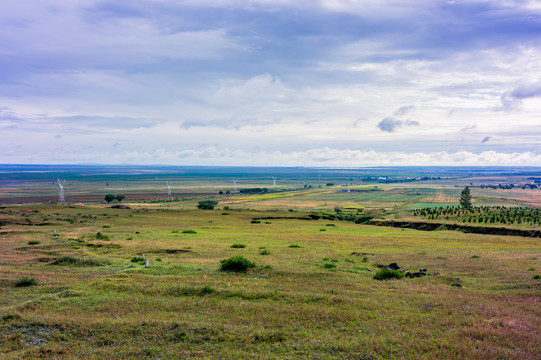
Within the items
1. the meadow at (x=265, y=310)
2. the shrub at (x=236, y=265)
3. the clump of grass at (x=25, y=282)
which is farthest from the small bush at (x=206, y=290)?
the clump of grass at (x=25, y=282)

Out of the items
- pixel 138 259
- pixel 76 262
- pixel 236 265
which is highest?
pixel 236 265

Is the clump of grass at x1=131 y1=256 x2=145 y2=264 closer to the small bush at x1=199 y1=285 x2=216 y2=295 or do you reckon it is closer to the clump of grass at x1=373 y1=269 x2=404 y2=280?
the small bush at x1=199 y1=285 x2=216 y2=295

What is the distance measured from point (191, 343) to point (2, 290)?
11.7 meters

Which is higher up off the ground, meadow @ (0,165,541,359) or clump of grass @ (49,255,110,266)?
meadow @ (0,165,541,359)

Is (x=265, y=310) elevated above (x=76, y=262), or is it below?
above

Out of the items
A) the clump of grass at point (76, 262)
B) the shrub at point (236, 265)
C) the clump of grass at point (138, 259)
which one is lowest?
the clump of grass at point (138, 259)

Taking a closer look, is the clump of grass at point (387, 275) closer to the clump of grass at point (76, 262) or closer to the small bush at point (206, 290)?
the small bush at point (206, 290)

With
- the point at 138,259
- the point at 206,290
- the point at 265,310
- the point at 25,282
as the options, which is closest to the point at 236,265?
the point at 206,290

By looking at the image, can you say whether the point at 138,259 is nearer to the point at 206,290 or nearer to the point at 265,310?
the point at 206,290

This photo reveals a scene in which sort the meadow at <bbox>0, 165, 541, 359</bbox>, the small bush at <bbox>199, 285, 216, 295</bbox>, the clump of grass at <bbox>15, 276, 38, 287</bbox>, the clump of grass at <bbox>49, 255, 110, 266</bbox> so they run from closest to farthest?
the meadow at <bbox>0, 165, 541, 359</bbox> → the small bush at <bbox>199, 285, 216, 295</bbox> → the clump of grass at <bbox>15, 276, 38, 287</bbox> → the clump of grass at <bbox>49, 255, 110, 266</bbox>

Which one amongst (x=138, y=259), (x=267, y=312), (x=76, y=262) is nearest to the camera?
(x=267, y=312)

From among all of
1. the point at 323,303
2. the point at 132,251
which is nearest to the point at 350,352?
the point at 323,303

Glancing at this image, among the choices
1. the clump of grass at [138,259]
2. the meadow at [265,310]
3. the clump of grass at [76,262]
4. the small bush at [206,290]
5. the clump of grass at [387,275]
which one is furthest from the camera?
the clump of grass at [138,259]

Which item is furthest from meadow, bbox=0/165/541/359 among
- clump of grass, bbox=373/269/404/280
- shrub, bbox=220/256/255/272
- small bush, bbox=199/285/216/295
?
shrub, bbox=220/256/255/272
